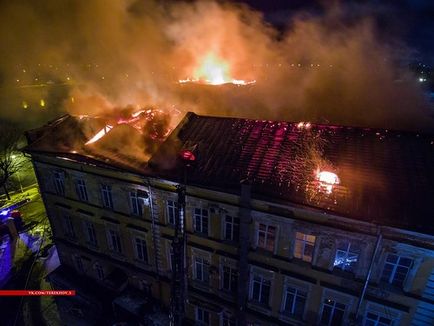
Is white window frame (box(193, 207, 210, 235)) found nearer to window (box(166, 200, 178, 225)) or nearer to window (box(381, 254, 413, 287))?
window (box(166, 200, 178, 225))

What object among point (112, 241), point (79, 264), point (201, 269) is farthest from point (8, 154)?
point (201, 269)

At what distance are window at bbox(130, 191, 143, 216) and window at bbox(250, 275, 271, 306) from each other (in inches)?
304

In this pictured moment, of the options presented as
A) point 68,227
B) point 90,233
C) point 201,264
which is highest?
point 201,264

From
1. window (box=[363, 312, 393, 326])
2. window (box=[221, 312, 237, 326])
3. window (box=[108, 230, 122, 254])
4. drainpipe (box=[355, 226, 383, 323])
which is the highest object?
drainpipe (box=[355, 226, 383, 323])

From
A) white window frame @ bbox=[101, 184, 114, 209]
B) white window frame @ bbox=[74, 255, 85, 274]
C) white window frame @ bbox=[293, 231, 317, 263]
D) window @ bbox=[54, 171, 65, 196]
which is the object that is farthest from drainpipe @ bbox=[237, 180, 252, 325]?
white window frame @ bbox=[74, 255, 85, 274]

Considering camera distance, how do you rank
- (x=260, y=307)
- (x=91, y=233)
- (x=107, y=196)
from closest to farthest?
(x=260, y=307), (x=107, y=196), (x=91, y=233)

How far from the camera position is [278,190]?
38.4ft

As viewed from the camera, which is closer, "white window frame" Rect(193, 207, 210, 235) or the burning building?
the burning building

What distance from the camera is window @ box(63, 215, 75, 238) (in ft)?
63.9

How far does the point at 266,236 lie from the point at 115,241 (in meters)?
11.1

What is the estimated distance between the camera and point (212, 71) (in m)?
38.8

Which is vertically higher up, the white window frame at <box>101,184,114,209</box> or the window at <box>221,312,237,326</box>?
the white window frame at <box>101,184,114,209</box>

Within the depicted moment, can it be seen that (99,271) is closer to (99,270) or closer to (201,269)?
(99,270)

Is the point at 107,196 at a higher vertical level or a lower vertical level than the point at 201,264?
higher
